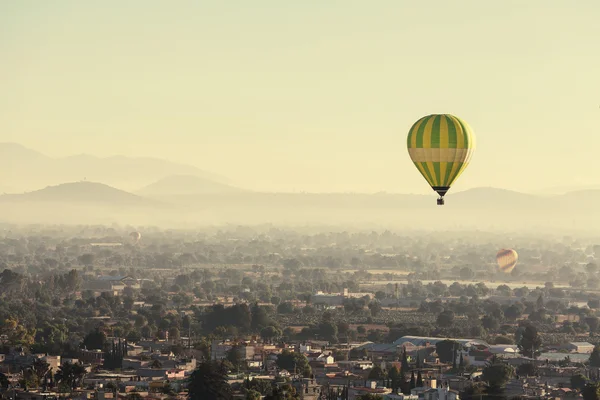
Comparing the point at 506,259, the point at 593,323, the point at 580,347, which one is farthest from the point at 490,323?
the point at 506,259

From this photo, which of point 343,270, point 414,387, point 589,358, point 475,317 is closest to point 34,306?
point 475,317

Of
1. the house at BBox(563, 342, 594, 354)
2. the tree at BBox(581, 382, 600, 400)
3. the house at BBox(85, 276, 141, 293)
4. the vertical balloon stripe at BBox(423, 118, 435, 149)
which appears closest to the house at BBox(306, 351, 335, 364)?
the house at BBox(563, 342, 594, 354)

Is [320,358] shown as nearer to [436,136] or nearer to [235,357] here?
[235,357]

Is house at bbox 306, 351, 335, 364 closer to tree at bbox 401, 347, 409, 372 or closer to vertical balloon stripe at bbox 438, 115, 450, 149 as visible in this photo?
tree at bbox 401, 347, 409, 372

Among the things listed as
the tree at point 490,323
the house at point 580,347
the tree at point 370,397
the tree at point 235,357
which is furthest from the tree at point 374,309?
→ the tree at point 370,397

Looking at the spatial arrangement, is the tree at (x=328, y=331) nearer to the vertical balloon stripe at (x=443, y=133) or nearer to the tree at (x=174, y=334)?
the tree at (x=174, y=334)

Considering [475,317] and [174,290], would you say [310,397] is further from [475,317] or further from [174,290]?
[174,290]
